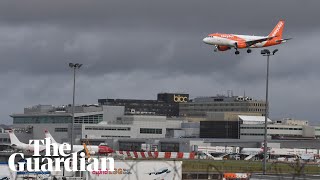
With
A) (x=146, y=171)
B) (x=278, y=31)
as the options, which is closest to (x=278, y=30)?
(x=278, y=31)

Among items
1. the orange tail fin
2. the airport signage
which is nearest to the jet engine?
the orange tail fin

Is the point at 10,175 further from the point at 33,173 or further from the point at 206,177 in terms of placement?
the point at 206,177

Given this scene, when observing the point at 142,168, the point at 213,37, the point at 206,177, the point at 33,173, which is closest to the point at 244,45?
the point at 213,37

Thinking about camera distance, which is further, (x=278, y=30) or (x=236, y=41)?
(x=278, y=30)

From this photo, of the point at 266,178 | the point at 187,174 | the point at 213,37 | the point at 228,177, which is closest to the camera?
the point at 266,178

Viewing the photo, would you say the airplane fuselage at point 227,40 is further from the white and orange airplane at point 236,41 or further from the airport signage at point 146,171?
the airport signage at point 146,171

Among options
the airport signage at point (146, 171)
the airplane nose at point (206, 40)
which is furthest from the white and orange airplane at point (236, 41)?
the airport signage at point (146, 171)

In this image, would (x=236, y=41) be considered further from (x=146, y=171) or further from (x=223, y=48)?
(x=146, y=171)

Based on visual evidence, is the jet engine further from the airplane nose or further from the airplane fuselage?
the airplane nose

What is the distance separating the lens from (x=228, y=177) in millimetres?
101750

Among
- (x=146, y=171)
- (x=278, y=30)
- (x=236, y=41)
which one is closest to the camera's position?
(x=146, y=171)

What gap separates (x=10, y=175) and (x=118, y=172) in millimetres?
16808

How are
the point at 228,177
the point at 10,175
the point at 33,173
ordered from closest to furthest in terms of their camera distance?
the point at 10,175 < the point at 33,173 < the point at 228,177

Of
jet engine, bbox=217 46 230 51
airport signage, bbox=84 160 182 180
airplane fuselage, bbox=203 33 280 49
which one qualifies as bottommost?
airport signage, bbox=84 160 182 180
